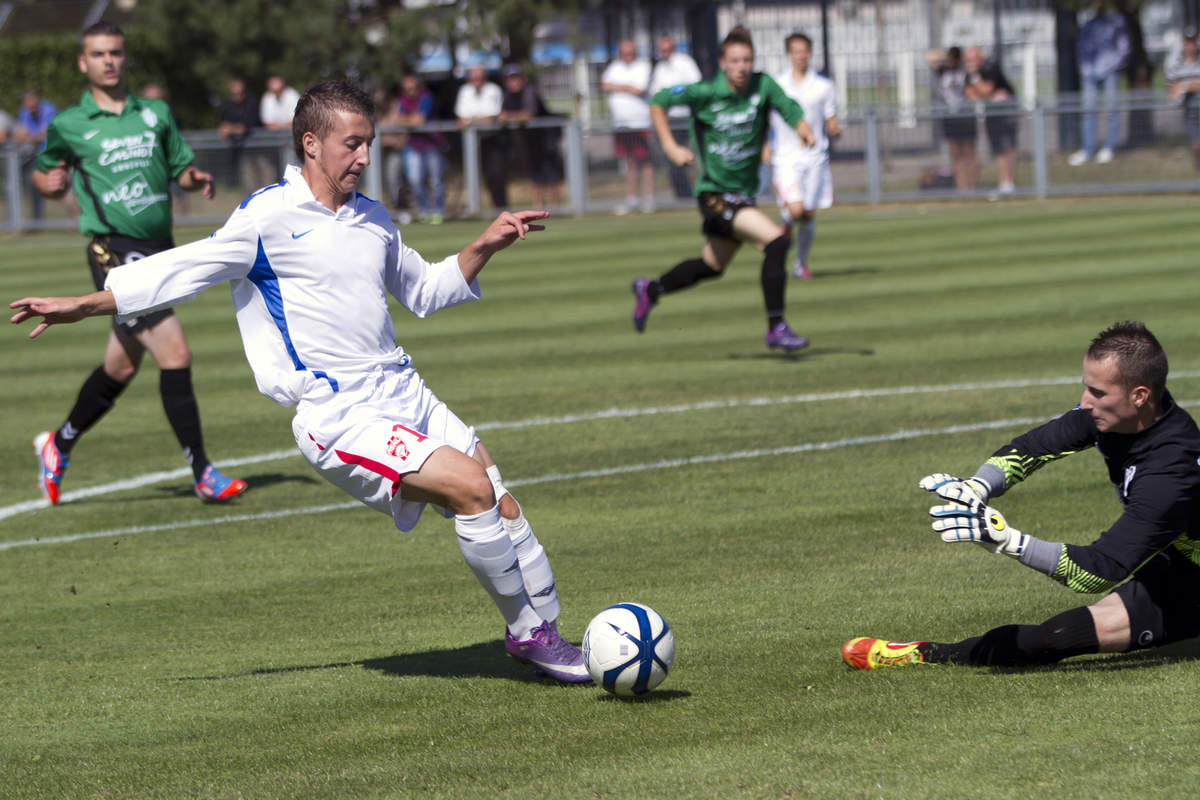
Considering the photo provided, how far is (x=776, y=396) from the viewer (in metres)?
11.4

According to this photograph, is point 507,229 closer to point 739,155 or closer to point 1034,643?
point 1034,643

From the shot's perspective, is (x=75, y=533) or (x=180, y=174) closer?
(x=75, y=533)

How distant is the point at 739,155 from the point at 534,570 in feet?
25.2

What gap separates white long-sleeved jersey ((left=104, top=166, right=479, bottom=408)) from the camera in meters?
5.53

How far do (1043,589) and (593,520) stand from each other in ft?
8.23

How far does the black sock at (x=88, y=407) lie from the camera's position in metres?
9.48

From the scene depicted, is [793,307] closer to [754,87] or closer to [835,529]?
[754,87]

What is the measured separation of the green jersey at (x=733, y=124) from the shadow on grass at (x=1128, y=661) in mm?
7743

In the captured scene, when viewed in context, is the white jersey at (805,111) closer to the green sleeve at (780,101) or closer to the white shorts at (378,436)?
the green sleeve at (780,101)

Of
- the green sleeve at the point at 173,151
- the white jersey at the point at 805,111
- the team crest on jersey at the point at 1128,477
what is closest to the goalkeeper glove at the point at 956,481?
the team crest on jersey at the point at 1128,477

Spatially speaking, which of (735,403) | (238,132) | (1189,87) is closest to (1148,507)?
(735,403)

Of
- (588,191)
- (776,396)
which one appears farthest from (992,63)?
(776,396)

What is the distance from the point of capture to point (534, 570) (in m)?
5.71

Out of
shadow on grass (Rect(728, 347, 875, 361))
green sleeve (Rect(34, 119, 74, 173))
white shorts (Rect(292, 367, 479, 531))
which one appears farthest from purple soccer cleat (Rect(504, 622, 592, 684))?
shadow on grass (Rect(728, 347, 875, 361))
